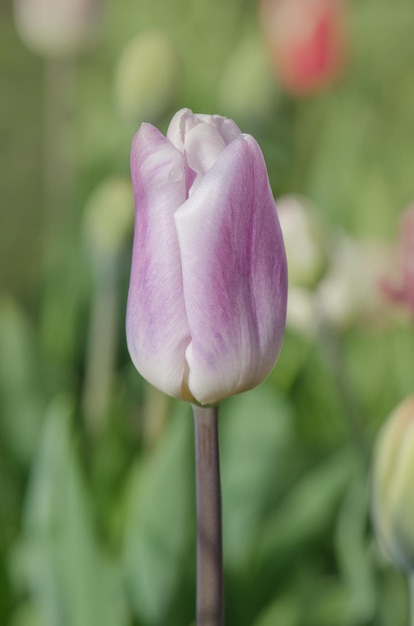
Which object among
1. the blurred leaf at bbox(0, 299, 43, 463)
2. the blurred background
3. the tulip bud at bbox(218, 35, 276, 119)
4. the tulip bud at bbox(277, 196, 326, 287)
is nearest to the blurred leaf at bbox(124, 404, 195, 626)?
the blurred background

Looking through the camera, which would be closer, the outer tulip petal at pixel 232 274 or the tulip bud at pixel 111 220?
the outer tulip petal at pixel 232 274

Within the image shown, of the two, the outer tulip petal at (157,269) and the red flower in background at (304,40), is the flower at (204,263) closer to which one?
the outer tulip petal at (157,269)

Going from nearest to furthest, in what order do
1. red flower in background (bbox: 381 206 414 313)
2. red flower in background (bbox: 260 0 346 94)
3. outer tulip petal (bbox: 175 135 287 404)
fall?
outer tulip petal (bbox: 175 135 287 404)
red flower in background (bbox: 381 206 414 313)
red flower in background (bbox: 260 0 346 94)

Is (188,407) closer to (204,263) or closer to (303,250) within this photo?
(303,250)

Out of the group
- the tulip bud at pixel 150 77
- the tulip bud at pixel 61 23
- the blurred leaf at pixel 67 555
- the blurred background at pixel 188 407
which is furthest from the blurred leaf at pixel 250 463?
the tulip bud at pixel 61 23

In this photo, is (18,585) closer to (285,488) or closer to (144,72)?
(285,488)

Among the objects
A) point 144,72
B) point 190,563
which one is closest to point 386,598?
point 190,563

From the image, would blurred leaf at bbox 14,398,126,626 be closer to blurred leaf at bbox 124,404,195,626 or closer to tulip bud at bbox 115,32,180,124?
blurred leaf at bbox 124,404,195,626
